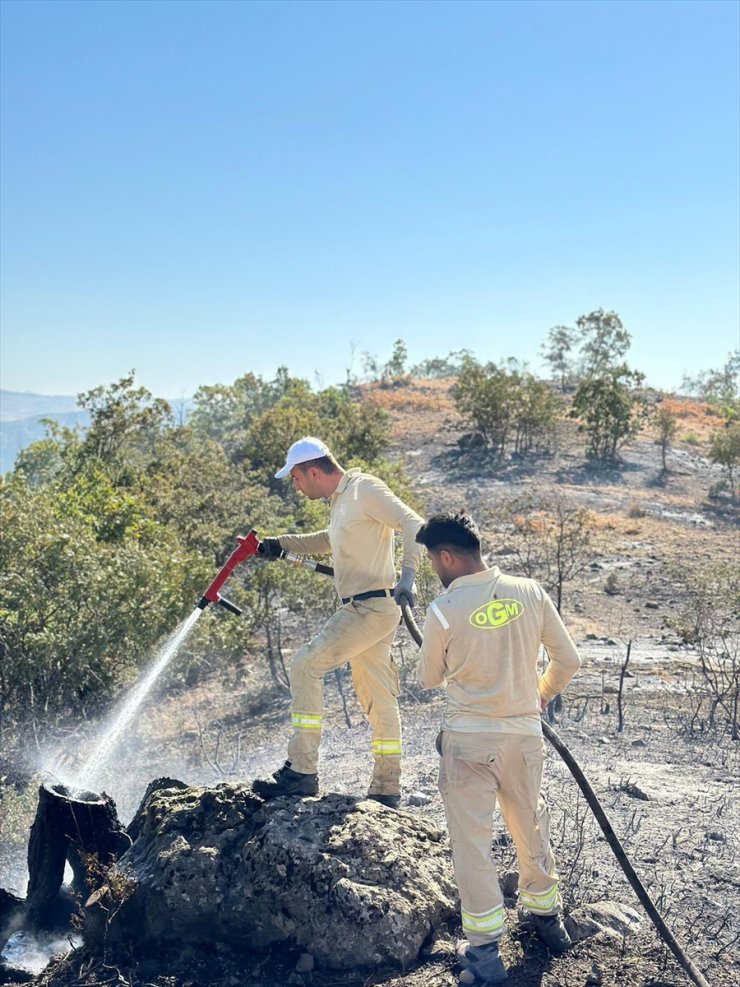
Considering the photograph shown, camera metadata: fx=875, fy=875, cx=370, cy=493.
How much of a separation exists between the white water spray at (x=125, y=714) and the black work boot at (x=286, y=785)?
311 centimetres

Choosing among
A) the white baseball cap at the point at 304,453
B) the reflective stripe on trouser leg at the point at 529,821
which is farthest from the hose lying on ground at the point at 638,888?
the white baseball cap at the point at 304,453

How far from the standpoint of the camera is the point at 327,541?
16.4ft

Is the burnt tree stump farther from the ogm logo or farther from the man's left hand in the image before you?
the ogm logo

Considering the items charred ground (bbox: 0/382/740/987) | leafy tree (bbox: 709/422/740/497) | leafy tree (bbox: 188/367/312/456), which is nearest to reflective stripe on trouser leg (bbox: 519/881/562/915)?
charred ground (bbox: 0/382/740/987)

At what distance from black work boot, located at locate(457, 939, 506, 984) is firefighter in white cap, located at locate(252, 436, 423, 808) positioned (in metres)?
1.15

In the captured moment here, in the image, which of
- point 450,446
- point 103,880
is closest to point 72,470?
point 450,446

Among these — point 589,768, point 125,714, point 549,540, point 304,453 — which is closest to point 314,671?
point 304,453

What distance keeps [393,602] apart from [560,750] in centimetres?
124

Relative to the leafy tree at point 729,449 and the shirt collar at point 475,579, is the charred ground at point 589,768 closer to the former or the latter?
the shirt collar at point 475,579

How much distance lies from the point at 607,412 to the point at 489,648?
82.1ft

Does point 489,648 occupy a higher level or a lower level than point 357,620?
higher

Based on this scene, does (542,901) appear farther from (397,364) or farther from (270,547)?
(397,364)

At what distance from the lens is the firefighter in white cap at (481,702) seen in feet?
11.0

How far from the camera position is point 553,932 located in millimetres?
3615
